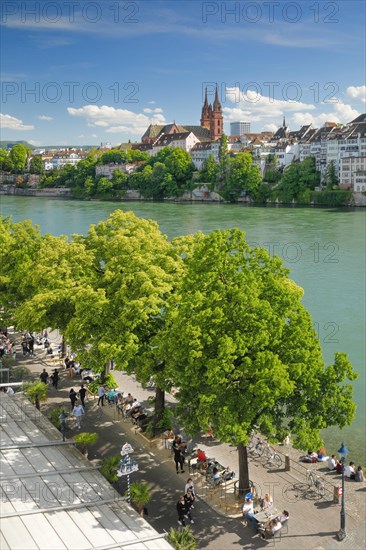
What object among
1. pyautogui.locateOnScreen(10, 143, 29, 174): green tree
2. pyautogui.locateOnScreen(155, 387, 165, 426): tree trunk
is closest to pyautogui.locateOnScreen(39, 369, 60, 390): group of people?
pyautogui.locateOnScreen(155, 387, 165, 426): tree trunk

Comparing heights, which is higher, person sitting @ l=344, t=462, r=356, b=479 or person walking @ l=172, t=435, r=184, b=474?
person walking @ l=172, t=435, r=184, b=474

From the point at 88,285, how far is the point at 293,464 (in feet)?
25.4

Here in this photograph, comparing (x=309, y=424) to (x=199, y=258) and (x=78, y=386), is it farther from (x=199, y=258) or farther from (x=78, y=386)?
(x=78, y=386)

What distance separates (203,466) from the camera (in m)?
15.0

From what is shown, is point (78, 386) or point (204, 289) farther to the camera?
point (78, 386)

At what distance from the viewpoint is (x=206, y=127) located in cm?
19088

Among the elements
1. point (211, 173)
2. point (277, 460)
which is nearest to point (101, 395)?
point (277, 460)

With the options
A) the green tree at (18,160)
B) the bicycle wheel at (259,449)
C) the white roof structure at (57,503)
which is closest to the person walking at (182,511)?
the white roof structure at (57,503)

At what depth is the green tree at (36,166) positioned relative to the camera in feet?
604

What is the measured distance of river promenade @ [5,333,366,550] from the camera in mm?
12453

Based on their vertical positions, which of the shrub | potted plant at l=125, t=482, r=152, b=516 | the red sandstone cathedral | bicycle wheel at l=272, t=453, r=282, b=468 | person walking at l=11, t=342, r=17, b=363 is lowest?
bicycle wheel at l=272, t=453, r=282, b=468

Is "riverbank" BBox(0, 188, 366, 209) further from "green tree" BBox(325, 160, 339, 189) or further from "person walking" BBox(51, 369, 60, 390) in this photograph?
"person walking" BBox(51, 369, 60, 390)

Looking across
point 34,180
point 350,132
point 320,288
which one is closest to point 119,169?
point 34,180

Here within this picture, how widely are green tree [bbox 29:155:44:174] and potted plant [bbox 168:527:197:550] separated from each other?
179678 millimetres
